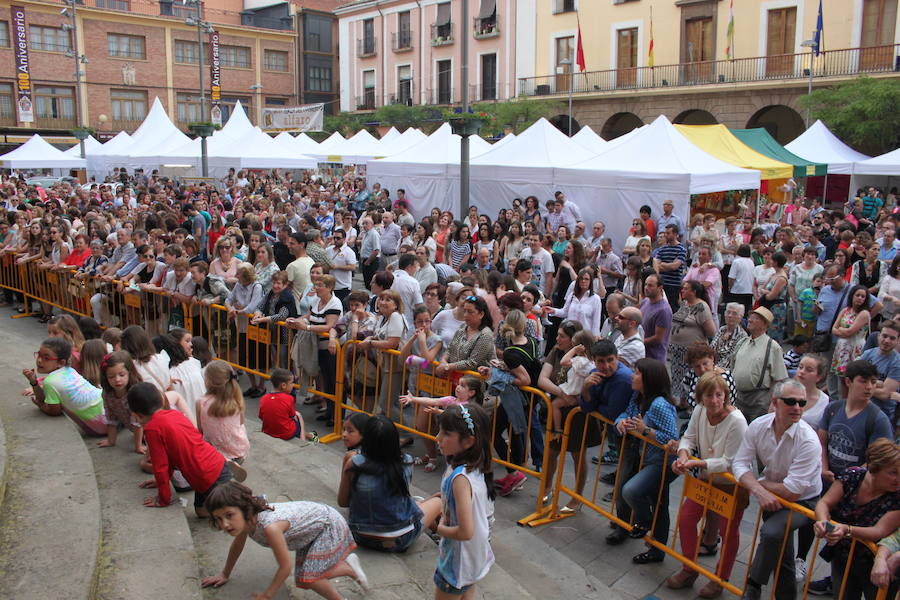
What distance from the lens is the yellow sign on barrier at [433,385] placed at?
629 centimetres

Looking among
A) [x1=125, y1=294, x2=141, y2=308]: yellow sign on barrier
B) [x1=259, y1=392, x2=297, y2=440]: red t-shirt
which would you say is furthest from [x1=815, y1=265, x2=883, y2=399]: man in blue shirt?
Result: [x1=125, y1=294, x2=141, y2=308]: yellow sign on barrier

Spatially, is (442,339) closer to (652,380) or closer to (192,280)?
(652,380)

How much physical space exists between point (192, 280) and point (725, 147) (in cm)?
1224

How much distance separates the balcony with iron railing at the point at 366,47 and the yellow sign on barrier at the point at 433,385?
4146cm

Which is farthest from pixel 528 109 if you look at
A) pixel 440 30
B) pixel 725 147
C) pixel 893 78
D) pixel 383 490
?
pixel 383 490

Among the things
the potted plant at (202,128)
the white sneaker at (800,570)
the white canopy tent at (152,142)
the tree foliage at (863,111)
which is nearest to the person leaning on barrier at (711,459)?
the white sneaker at (800,570)

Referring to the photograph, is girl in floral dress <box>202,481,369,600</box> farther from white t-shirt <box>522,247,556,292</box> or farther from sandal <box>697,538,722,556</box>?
white t-shirt <box>522,247,556,292</box>

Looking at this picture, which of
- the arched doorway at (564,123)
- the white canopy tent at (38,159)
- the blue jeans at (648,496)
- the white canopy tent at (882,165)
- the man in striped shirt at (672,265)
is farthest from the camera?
the arched doorway at (564,123)

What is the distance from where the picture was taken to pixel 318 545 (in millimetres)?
3906

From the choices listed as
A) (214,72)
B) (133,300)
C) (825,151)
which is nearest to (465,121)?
(133,300)

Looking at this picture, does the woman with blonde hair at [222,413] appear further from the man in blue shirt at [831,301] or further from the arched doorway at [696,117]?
the arched doorway at [696,117]

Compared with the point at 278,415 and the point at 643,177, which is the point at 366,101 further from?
the point at 278,415

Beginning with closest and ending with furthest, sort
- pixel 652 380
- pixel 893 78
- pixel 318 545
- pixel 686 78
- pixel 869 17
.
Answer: pixel 318 545
pixel 652 380
pixel 893 78
pixel 869 17
pixel 686 78

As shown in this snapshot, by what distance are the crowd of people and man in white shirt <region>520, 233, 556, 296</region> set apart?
0.03 metres
